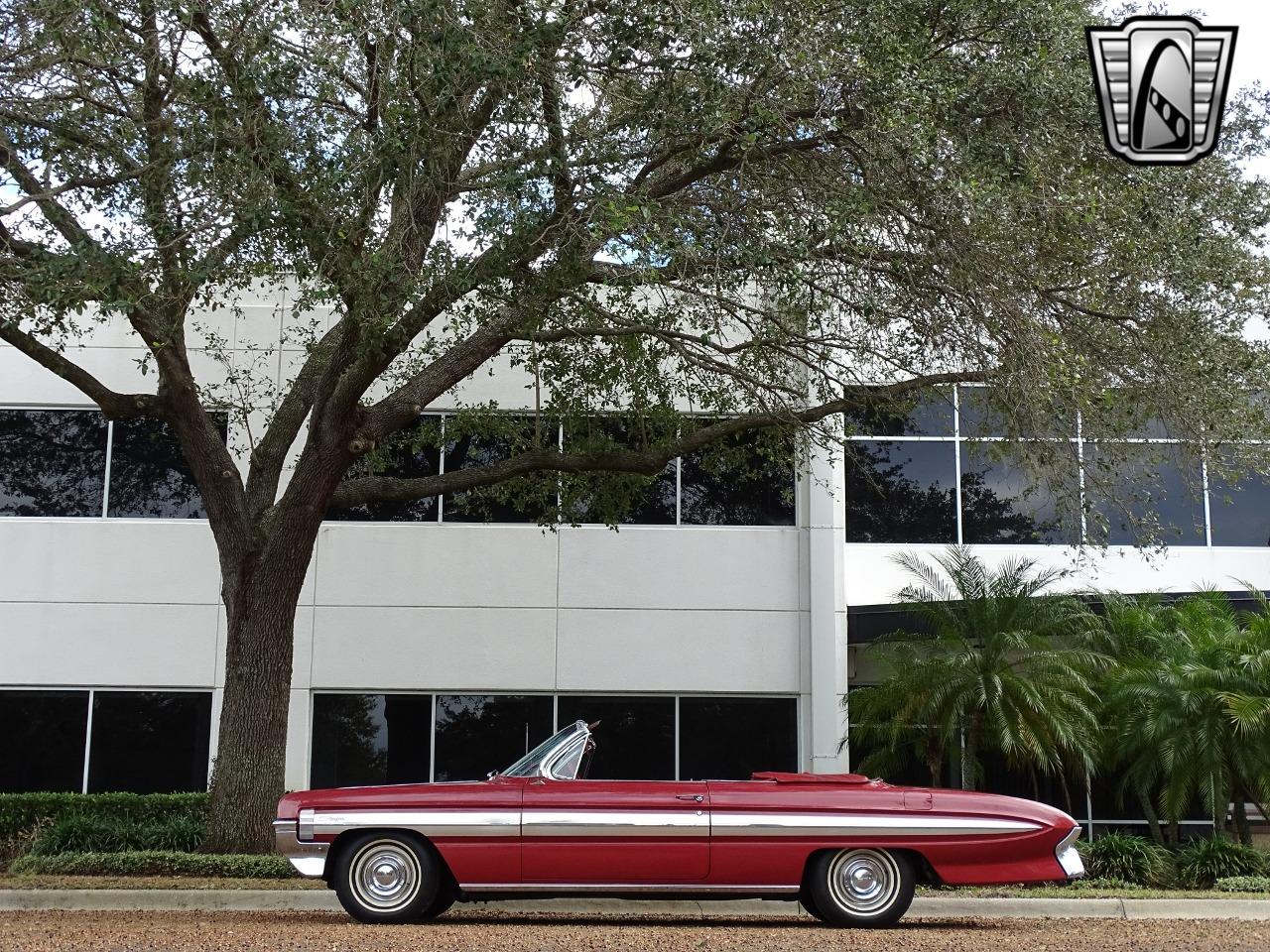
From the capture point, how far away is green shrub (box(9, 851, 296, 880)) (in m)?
12.7

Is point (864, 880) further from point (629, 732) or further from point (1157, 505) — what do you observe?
point (1157, 505)

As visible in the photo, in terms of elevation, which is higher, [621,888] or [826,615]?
[826,615]

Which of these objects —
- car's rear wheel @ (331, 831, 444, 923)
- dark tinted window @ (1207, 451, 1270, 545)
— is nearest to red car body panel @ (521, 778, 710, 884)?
car's rear wheel @ (331, 831, 444, 923)

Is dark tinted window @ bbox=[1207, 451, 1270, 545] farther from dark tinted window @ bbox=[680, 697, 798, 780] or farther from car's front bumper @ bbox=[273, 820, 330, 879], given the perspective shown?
car's front bumper @ bbox=[273, 820, 330, 879]

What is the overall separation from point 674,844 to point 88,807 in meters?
9.52

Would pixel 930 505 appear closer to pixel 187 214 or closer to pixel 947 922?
pixel 947 922

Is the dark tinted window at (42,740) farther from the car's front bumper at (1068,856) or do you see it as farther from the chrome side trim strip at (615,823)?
the car's front bumper at (1068,856)

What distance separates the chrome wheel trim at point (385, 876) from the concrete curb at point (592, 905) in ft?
5.95

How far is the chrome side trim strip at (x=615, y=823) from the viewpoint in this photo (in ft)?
32.5

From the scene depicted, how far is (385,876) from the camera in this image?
10.1 metres

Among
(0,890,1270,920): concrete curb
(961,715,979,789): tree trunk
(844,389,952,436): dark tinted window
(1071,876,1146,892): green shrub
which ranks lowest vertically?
(1071,876,1146,892): green shrub

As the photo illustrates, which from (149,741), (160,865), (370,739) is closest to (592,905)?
(160,865)

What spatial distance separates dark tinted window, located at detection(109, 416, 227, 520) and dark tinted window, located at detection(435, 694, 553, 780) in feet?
13.9

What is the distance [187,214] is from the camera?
39.3 ft
